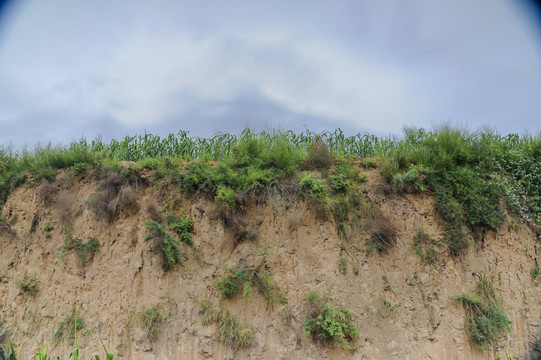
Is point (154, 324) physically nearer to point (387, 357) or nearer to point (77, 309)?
point (77, 309)

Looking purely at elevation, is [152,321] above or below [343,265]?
below

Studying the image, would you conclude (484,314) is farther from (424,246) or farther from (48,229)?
(48,229)

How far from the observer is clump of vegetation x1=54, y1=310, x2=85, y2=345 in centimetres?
885

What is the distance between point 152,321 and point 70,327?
88.1 inches

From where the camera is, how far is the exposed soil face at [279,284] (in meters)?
8.19

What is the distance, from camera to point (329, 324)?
26.1 feet

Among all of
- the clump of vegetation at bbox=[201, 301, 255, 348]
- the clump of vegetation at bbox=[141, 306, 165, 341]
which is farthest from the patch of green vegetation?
the clump of vegetation at bbox=[141, 306, 165, 341]

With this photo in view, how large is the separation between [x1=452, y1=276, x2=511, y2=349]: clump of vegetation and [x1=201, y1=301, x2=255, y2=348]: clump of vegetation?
483cm

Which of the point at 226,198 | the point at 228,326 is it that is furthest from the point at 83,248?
the point at 228,326

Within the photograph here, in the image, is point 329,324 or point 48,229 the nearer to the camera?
point 329,324

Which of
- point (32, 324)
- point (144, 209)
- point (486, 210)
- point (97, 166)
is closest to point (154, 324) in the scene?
point (144, 209)

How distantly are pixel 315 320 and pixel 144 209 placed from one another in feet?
17.2

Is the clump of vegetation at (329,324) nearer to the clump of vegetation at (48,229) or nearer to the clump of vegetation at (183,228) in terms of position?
the clump of vegetation at (183,228)

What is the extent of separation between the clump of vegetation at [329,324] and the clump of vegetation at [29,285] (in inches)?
284
